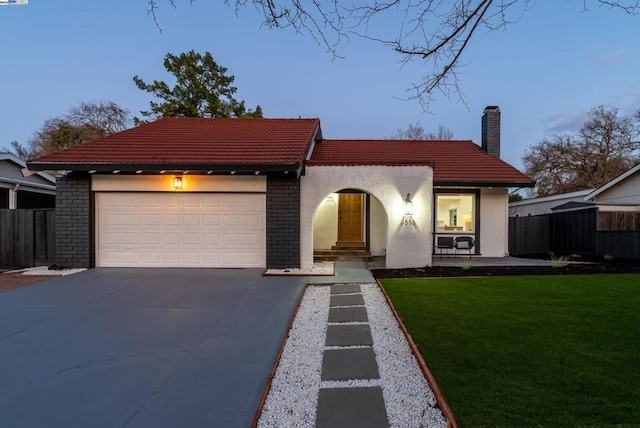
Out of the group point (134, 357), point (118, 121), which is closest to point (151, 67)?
point (118, 121)

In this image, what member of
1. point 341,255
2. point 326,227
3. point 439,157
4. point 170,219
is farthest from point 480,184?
point 170,219

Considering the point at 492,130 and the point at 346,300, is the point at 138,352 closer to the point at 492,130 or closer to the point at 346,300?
the point at 346,300

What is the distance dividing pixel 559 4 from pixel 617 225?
1013cm

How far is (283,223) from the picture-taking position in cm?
823

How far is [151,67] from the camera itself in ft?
68.4

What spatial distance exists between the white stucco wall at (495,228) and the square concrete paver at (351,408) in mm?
9601

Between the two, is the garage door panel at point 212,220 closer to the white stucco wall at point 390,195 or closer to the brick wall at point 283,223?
the brick wall at point 283,223

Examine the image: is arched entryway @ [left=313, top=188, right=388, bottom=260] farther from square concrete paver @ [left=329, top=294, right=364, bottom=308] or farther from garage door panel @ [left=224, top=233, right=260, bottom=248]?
square concrete paver @ [left=329, top=294, right=364, bottom=308]

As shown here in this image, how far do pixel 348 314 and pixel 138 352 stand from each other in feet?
9.36

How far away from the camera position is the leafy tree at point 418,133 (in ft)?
97.3

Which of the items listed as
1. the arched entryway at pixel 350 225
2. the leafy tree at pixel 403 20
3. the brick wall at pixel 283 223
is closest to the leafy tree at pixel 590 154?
the arched entryway at pixel 350 225

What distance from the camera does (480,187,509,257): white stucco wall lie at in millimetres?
10734

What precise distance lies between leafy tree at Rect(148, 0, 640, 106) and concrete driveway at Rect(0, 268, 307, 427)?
349cm

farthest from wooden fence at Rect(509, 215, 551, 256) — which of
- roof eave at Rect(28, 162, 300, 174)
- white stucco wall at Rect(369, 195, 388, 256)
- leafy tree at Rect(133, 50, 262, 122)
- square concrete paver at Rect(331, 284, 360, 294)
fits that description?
leafy tree at Rect(133, 50, 262, 122)
